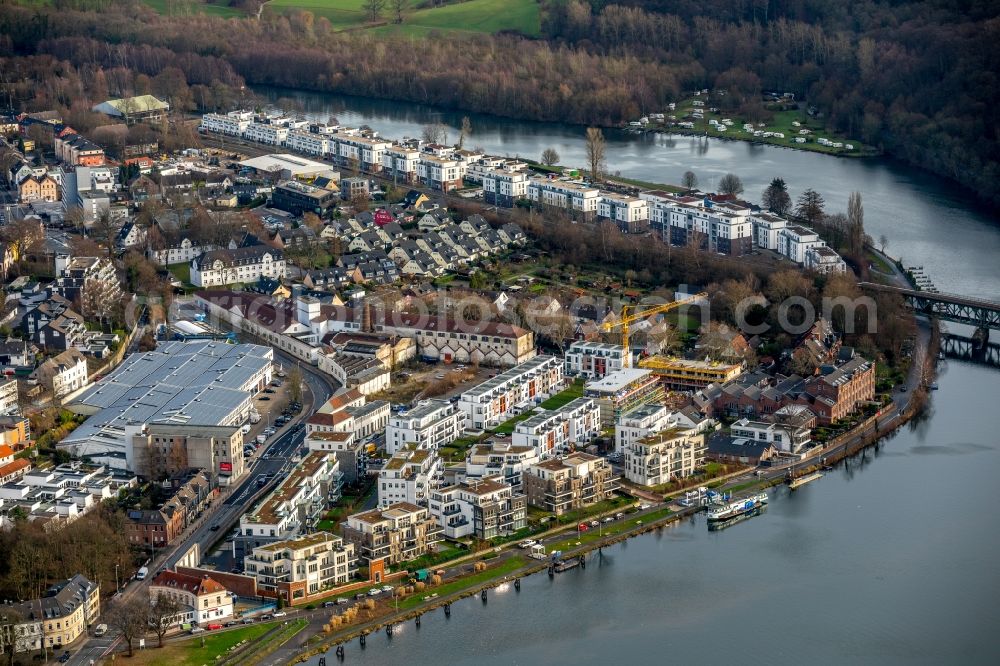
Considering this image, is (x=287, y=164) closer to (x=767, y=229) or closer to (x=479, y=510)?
(x=767, y=229)

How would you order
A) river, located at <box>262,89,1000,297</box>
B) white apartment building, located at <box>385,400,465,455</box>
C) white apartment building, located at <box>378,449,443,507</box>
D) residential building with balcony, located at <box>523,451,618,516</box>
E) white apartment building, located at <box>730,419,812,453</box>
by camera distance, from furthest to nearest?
river, located at <box>262,89,1000,297</box>
white apartment building, located at <box>730,419,812,453</box>
white apartment building, located at <box>385,400,465,455</box>
residential building with balcony, located at <box>523,451,618,516</box>
white apartment building, located at <box>378,449,443,507</box>

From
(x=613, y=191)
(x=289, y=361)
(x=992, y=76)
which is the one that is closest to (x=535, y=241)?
(x=613, y=191)

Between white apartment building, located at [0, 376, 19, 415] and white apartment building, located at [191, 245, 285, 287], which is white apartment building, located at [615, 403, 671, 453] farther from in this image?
white apartment building, located at [191, 245, 285, 287]

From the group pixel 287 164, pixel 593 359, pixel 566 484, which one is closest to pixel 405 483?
pixel 566 484

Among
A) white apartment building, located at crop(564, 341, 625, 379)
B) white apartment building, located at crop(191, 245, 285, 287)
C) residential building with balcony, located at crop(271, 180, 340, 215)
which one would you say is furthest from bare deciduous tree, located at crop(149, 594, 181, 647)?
residential building with balcony, located at crop(271, 180, 340, 215)

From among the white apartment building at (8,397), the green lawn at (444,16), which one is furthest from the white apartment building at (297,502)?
the green lawn at (444,16)

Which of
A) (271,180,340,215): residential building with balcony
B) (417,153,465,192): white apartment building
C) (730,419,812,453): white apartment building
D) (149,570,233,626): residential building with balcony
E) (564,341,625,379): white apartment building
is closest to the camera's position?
(149,570,233,626): residential building with balcony

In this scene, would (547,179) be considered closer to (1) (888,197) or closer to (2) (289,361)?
(1) (888,197)
